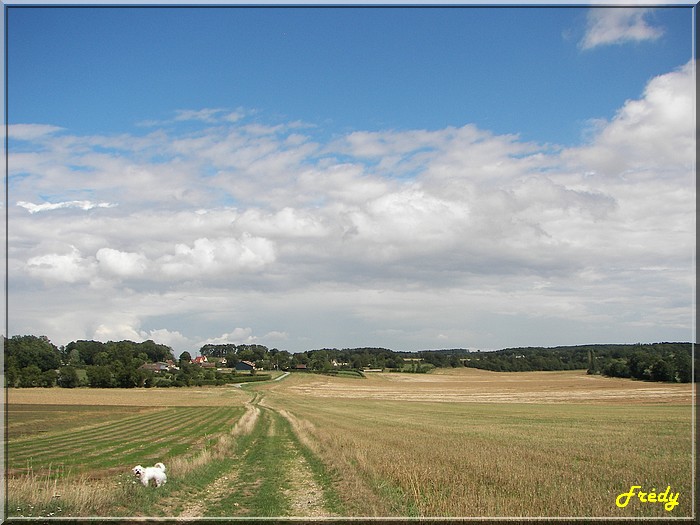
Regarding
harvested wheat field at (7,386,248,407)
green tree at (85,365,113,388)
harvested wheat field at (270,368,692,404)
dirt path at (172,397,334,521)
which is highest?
green tree at (85,365,113,388)

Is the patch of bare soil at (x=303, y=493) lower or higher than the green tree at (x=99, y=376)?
lower

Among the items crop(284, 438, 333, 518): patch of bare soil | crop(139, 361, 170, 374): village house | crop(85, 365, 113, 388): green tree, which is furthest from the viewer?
crop(85, 365, 113, 388): green tree

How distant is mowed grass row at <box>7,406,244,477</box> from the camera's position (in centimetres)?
1298

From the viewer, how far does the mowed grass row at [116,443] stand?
12977 mm

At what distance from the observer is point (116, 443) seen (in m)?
20.7

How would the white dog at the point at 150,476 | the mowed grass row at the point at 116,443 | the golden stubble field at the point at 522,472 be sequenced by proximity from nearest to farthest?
the golden stubble field at the point at 522,472
the white dog at the point at 150,476
the mowed grass row at the point at 116,443

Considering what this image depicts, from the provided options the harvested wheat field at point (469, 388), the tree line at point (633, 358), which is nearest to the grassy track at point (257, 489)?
the tree line at point (633, 358)

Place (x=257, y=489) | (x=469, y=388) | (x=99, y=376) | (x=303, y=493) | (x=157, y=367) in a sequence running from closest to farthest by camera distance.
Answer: (x=303, y=493), (x=257, y=489), (x=157, y=367), (x=99, y=376), (x=469, y=388)

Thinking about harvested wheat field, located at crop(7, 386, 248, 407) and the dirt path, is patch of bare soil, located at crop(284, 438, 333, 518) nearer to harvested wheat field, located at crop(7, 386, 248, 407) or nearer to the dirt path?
the dirt path

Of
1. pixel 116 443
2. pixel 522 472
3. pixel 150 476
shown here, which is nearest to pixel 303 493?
pixel 150 476

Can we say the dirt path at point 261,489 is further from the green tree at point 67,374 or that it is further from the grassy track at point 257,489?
Result: the green tree at point 67,374

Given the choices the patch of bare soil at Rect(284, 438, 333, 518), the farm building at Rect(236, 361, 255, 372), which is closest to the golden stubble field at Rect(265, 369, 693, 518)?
the patch of bare soil at Rect(284, 438, 333, 518)

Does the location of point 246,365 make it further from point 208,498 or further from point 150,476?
point 208,498

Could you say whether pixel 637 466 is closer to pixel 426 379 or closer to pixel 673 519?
pixel 673 519
